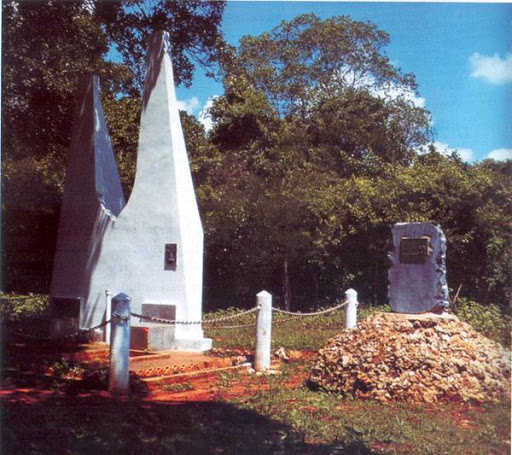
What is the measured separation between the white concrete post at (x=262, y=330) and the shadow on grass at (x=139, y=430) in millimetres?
2567

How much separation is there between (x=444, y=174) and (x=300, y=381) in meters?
10.5

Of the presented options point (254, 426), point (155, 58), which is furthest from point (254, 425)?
point (155, 58)

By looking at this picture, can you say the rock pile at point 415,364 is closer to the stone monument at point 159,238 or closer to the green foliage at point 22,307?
the stone monument at point 159,238

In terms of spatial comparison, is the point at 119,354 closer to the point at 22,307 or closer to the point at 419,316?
the point at 419,316

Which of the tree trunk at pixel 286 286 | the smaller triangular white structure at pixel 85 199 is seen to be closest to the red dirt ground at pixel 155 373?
the smaller triangular white structure at pixel 85 199

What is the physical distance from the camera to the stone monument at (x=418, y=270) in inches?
358

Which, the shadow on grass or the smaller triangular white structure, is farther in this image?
the smaller triangular white structure

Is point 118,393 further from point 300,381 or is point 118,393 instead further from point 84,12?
point 84,12

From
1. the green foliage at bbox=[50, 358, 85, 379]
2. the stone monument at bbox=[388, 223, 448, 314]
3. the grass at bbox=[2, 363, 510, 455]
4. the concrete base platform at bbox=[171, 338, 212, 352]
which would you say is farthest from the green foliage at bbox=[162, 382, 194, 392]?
the stone monument at bbox=[388, 223, 448, 314]

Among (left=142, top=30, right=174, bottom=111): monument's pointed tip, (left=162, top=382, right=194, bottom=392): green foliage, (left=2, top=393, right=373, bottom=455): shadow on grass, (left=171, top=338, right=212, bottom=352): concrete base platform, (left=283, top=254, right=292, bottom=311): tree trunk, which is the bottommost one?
(left=2, top=393, right=373, bottom=455): shadow on grass

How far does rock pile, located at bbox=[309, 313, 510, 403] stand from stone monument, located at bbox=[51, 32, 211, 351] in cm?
338

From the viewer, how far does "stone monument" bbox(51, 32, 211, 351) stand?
36.2 feet

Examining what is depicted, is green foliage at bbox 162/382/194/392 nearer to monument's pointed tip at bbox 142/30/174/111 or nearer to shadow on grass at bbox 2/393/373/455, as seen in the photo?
shadow on grass at bbox 2/393/373/455

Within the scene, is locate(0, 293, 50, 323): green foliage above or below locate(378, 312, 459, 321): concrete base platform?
below
